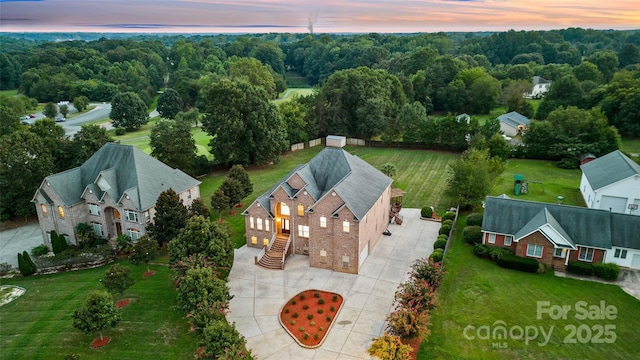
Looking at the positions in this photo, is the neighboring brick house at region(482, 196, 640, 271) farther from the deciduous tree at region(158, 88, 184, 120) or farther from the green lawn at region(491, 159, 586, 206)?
the deciduous tree at region(158, 88, 184, 120)

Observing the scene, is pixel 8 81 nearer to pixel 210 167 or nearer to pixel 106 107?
pixel 106 107

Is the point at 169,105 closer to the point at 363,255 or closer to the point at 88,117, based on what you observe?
the point at 88,117

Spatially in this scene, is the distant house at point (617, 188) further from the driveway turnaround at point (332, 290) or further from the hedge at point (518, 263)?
the driveway turnaround at point (332, 290)

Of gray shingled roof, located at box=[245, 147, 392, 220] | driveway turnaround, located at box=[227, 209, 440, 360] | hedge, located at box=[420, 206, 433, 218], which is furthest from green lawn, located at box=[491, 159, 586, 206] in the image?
driveway turnaround, located at box=[227, 209, 440, 360]

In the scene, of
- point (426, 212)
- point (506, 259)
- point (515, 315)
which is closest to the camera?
point (515, 315)

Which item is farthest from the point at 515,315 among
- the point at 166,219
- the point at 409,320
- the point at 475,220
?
the point at 166,219

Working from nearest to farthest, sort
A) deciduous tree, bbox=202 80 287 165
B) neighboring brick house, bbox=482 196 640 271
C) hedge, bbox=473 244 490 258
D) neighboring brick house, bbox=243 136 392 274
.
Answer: neighboring brick house, bbox=482 196 640 271, neighboring brick house, bbox=243 136 392 274, hedge, bbox=473 244 490 258, deciduous tree, bbox=202 80 287 165

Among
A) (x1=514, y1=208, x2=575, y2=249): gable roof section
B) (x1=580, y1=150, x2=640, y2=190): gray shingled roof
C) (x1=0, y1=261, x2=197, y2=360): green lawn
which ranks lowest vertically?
(x1=0, y1=261, x2=197, y2=360): green lawn

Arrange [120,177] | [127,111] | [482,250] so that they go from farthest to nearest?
[127,111] → [120,177] → [482,250]
